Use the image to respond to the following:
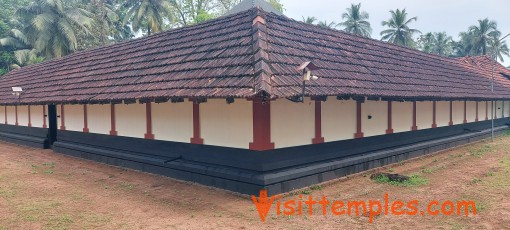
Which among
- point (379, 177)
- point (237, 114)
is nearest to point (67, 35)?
point (237, 114)

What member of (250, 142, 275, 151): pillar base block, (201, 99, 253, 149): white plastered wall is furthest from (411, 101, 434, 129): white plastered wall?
(250, 142, 275, 151): pillar base block

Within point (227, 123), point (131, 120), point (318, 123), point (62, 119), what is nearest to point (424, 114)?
point (318, 123)

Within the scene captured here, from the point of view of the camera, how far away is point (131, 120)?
11188 millimetres

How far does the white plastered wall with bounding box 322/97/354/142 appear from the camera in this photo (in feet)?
30.5

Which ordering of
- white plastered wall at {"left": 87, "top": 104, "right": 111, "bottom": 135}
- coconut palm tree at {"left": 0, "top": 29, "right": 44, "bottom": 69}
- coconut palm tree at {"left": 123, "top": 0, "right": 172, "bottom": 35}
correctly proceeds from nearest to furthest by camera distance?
white plastered wall at {"left": 87, "top": 104, "right": 111, "bottom": 135} → coconut palm tree at {"left": 123, "top": 0, "right": 172, "bottom": 35} → coconut palm tree at {"left": 0, "top": 29, "right": 44, "bottom": 69}

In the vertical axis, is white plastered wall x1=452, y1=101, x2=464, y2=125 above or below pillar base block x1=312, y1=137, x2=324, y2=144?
above

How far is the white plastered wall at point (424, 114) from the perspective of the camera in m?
13.0

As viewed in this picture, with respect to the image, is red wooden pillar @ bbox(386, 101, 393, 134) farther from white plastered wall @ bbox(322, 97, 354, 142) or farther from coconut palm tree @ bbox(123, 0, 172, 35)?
coconut palm tree @ bbox(123, 0, 172, 35)

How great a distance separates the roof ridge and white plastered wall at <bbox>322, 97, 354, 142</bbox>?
7.54ft

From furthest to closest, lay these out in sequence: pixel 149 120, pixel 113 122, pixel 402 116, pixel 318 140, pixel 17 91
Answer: pixel 17 91 < pixel 402 116 < pixel 113 122 < pixel 149 120 < pixel 318 140

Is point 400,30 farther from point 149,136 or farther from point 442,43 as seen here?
point 149,136

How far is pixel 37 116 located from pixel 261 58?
1377 centimetres

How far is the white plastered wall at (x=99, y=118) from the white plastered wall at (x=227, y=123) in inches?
198

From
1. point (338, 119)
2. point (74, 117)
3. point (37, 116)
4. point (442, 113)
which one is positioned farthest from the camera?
point (37, 116)
